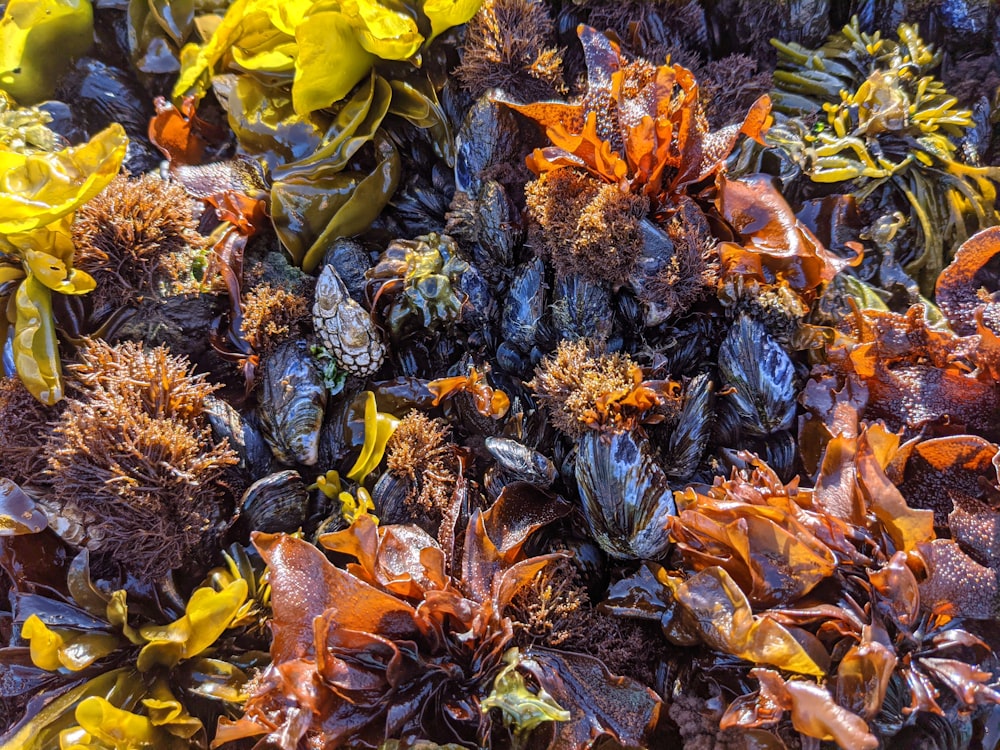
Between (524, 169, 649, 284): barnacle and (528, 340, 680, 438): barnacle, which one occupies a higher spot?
(524, 169, 649, 284): barnacle

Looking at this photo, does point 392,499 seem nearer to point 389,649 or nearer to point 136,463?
point 389,649

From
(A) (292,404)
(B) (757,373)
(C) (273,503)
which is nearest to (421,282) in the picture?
(A) (292,404)

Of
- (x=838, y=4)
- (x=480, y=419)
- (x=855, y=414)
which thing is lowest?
(x=480, y=419)

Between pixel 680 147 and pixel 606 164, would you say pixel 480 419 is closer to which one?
pixel 606 164

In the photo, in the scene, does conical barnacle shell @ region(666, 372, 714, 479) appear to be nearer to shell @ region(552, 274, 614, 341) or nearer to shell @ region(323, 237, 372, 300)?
shell @ region(552, 274, 614, 341)

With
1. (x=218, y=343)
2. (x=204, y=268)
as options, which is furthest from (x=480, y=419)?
(x=204, y=268)

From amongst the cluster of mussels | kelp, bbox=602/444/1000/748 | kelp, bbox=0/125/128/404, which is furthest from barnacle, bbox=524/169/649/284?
kelp, bbox=0/125/128/404
